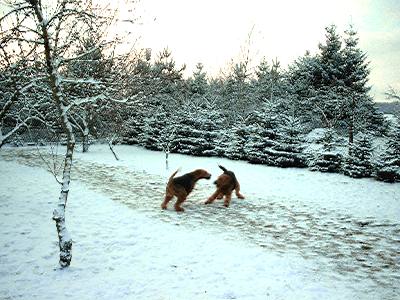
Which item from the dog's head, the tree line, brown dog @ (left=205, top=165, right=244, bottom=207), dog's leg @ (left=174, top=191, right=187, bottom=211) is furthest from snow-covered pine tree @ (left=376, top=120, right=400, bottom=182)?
dog's leg @ (left=174, top=191, right=187, bottom=211)

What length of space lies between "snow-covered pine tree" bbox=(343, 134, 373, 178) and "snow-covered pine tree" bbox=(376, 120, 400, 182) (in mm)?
592

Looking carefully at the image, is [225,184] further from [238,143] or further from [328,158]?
[238,143]

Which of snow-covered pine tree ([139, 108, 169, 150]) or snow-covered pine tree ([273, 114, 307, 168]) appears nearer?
snow-covered pine tree ([273, 114, 307, 168])

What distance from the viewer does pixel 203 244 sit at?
21.8 ft

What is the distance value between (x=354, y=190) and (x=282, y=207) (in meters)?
4.03

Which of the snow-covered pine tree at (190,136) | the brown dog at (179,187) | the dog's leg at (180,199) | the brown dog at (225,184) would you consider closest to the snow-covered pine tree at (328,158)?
the brown dog at (225,184)

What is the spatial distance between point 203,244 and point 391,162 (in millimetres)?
10794

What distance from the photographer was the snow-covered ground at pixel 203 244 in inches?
191

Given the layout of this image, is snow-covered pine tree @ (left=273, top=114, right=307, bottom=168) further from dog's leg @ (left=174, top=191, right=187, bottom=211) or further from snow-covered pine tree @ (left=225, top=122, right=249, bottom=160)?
dog's leg @ (left=174, top=191, right=187, bottom=211)

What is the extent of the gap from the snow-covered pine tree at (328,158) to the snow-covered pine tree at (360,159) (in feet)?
2.07

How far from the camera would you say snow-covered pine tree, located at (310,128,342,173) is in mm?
15648

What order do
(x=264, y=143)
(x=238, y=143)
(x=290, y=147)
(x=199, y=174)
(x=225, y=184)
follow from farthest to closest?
(x=238, y=143) < (x=264, y=143) < (x=290, y=147) < (x=225, y=184) < (x=199, y=174)

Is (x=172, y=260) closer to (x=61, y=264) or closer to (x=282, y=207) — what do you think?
(x=61, y=264)

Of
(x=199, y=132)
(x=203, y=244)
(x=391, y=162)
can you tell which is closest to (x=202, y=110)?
(x=199, y=132)
